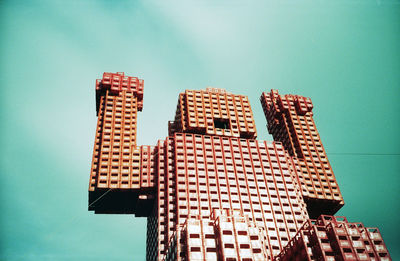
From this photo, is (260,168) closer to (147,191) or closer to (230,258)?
(147,191)

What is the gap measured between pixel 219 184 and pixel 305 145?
41212 mm

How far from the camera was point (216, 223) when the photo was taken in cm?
7525

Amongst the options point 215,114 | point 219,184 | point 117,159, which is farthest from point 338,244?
point 215,114

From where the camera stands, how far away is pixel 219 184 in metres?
104

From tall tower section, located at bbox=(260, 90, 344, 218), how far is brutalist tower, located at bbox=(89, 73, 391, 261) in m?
0.39

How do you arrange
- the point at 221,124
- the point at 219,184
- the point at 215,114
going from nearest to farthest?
the point at 219,184 → the point at 215,114 → the point at 221,124

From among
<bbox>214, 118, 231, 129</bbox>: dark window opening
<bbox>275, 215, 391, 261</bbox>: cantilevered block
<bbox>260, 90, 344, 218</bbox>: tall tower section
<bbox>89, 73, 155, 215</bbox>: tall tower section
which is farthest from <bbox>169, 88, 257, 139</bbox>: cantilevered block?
<bbox>275, 215, 391, 261</bbox>: cantilevered block

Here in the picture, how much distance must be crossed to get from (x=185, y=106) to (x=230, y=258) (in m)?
70.8

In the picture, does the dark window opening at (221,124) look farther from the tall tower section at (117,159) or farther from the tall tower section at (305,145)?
the tall tower section at (117,159)

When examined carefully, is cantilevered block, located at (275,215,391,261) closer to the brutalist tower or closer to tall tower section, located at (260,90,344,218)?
the brutalist tower

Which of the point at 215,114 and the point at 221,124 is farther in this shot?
the point at 221,124

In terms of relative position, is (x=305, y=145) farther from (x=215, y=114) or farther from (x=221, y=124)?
(x=215, y=114)

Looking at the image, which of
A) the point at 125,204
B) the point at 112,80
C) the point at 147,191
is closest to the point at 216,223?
the point at 147,191

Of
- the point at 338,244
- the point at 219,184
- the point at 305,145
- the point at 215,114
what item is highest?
the point at 215,114
